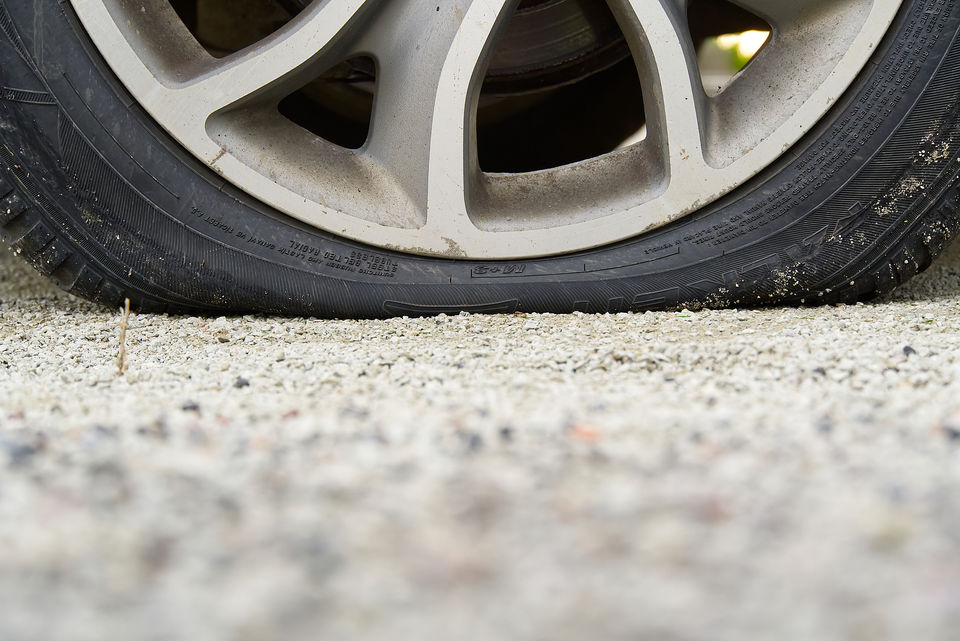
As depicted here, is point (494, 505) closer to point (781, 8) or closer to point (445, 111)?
point (445, 111)

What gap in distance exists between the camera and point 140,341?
116cm

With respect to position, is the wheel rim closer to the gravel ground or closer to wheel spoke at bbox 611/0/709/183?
wheel spoke at bbox 611/0/709/183

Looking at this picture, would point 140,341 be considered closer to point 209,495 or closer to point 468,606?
point 209,495

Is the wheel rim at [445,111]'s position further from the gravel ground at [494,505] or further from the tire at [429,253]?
the gravel ground at [494,505]

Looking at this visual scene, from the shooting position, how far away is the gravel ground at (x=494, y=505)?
375mm

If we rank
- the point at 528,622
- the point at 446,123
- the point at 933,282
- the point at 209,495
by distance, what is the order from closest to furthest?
the point at 528,622
the point at 209,495
the point at 446,123
the point at 933,282

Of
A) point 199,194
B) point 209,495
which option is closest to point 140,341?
point 199,194

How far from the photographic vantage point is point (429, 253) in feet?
4.18

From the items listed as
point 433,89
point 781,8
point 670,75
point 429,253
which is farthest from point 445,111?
point 781,8

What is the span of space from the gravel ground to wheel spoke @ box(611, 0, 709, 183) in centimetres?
47

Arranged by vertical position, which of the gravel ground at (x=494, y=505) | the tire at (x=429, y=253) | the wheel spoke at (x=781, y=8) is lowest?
the gravel ground at (x=494, y=505)

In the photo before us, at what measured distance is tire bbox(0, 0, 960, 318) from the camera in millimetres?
1182

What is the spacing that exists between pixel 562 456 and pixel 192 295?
0.90m

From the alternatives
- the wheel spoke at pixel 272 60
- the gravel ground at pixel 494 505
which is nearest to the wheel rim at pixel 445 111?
the wheel spoke at pixel 272 60
